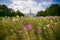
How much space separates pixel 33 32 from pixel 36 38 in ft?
0.27

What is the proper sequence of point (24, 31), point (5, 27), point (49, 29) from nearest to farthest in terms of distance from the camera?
point (24, 31), point (49, 29), point (5, 27)

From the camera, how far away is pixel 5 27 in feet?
8.72

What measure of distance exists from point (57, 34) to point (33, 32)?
1.39ft

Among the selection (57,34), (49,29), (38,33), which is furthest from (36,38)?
(57,34)

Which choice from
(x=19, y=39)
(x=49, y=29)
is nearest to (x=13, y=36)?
(x=19, y=39)

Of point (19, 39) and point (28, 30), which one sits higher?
point (28, 30)

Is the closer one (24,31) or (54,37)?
(24,31)

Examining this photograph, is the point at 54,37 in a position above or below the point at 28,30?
below

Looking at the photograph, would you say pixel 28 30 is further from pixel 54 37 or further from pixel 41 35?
pixel 54 37

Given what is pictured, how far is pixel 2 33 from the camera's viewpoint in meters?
2.51

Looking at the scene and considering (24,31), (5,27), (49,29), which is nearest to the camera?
(24,31)

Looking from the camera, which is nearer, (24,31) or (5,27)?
(24,31)

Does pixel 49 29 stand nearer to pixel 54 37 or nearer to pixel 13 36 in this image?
pixel 54 37

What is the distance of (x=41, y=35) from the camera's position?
2357 mm
